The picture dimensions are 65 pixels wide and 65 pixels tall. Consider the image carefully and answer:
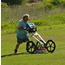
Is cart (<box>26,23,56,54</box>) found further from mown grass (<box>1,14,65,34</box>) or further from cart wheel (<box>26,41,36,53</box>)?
mown grass (<box>1,14,65,34</box>)

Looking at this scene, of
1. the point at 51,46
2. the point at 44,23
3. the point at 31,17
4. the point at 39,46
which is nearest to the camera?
the point at 51,46

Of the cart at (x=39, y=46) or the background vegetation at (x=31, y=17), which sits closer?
the cart at (x=39, y=46)

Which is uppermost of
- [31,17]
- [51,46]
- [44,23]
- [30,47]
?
[51,46]

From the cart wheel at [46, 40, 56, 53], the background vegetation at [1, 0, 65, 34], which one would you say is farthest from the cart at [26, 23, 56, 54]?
the background vegetation at [1, 0, 65, 34]

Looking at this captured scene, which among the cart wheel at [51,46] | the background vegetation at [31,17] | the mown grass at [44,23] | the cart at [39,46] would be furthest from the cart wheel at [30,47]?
the background vegetation at [31,17]

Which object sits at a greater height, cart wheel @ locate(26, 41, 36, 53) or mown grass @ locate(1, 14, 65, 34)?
cart wheel @ locate(26, 41, 36, 53)

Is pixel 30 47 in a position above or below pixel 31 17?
above

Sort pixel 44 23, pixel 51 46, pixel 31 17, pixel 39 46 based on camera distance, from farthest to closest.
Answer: pixel 31 17, pixel 44 23, pixel 39 46, pixel 51 46

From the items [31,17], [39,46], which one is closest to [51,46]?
[39,46]

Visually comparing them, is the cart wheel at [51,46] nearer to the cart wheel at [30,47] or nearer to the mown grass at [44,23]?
the cart wheel at [30,47]

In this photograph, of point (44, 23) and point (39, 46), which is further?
point (44, 23)

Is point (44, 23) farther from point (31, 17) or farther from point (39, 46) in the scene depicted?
point (39, 46)

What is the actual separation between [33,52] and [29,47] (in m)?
0.29

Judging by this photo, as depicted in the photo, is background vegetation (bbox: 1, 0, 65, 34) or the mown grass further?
background vegetation (bbox: 1, 0, 65, 34)
